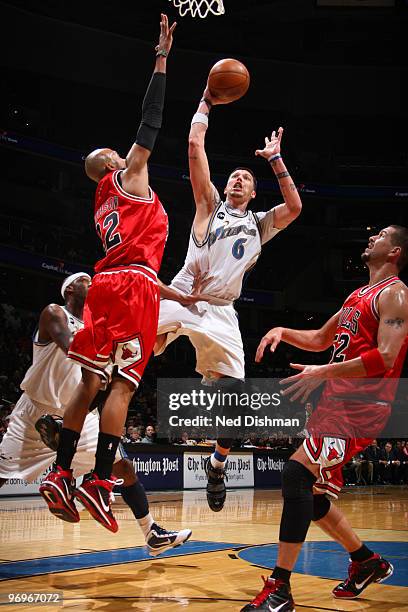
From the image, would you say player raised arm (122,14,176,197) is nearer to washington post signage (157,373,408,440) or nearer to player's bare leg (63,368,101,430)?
player's bare leg (63,368,101,430)

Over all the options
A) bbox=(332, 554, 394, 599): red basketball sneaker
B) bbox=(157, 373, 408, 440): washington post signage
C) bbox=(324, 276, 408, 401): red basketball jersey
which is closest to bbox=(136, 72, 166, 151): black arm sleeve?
bbox=(324, 276, 408, 401): red basketball jersey

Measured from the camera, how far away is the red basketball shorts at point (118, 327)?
4.47 m

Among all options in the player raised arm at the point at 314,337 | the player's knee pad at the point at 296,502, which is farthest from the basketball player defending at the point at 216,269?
the player's knee pad at the point at 296,502

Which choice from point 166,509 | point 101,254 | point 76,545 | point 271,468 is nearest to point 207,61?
point 101,254

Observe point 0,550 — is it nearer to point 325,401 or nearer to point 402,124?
point 325,401

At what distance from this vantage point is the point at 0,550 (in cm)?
648

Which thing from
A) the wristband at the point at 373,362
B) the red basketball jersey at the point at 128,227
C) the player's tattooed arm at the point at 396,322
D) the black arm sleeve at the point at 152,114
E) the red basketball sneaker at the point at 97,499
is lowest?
the red basketball sneaker at the point at 97,499

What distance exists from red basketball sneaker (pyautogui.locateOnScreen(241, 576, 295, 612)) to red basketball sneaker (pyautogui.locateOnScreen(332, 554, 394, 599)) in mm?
607

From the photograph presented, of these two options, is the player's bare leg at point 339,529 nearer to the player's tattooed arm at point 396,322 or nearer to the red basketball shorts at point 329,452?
the red basketball shorts at point 329,452

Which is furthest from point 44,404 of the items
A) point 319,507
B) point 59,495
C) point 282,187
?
point 282,187

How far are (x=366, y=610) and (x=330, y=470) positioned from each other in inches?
31.7

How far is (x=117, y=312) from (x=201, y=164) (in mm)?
Result: 1782

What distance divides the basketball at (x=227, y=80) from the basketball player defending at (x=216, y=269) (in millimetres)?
90

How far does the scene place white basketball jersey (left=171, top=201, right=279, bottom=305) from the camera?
5801mm
